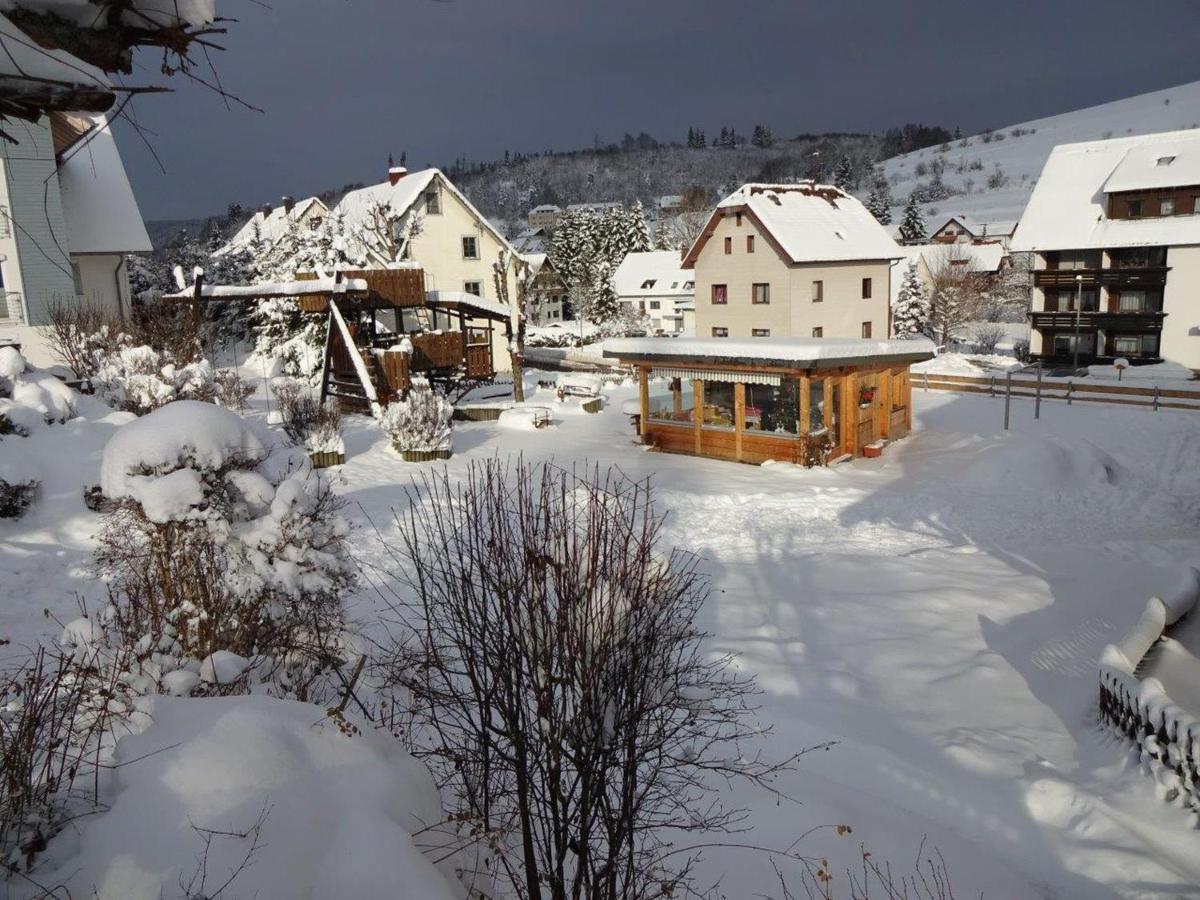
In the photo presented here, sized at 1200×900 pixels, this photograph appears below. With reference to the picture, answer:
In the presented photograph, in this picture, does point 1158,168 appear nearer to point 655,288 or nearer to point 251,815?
point 655,288

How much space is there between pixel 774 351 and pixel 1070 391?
14028 mm

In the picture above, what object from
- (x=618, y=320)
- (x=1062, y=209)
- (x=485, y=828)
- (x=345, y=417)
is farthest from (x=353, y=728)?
(x=618, y=320)

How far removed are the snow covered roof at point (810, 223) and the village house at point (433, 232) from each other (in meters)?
9.87

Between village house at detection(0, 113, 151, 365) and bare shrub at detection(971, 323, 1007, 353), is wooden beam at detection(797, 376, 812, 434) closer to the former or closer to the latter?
village house at detection(0, 113, 151, 365)

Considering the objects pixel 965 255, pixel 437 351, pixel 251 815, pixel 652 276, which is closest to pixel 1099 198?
pixel 965 255

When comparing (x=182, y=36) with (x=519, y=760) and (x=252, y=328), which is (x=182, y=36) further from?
(x=252, y=328)

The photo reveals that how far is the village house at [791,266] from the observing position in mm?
36500

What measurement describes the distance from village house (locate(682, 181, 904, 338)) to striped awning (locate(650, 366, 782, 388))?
16.0 meters

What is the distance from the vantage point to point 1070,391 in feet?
90.0

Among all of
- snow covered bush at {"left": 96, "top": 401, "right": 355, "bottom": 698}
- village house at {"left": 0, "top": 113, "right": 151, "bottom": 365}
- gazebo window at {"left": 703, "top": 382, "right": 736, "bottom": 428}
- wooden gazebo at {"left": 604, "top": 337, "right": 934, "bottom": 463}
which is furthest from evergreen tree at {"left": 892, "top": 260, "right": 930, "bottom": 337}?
snow covered bush at {"left": 96, "top": 401, "right": 355, "bottom": 698}

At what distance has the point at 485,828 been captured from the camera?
17.0 ft

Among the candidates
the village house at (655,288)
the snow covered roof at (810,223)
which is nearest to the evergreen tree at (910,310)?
the snow covered roof at (810,223)

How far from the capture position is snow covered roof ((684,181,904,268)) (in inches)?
1431

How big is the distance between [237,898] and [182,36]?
3557mm
